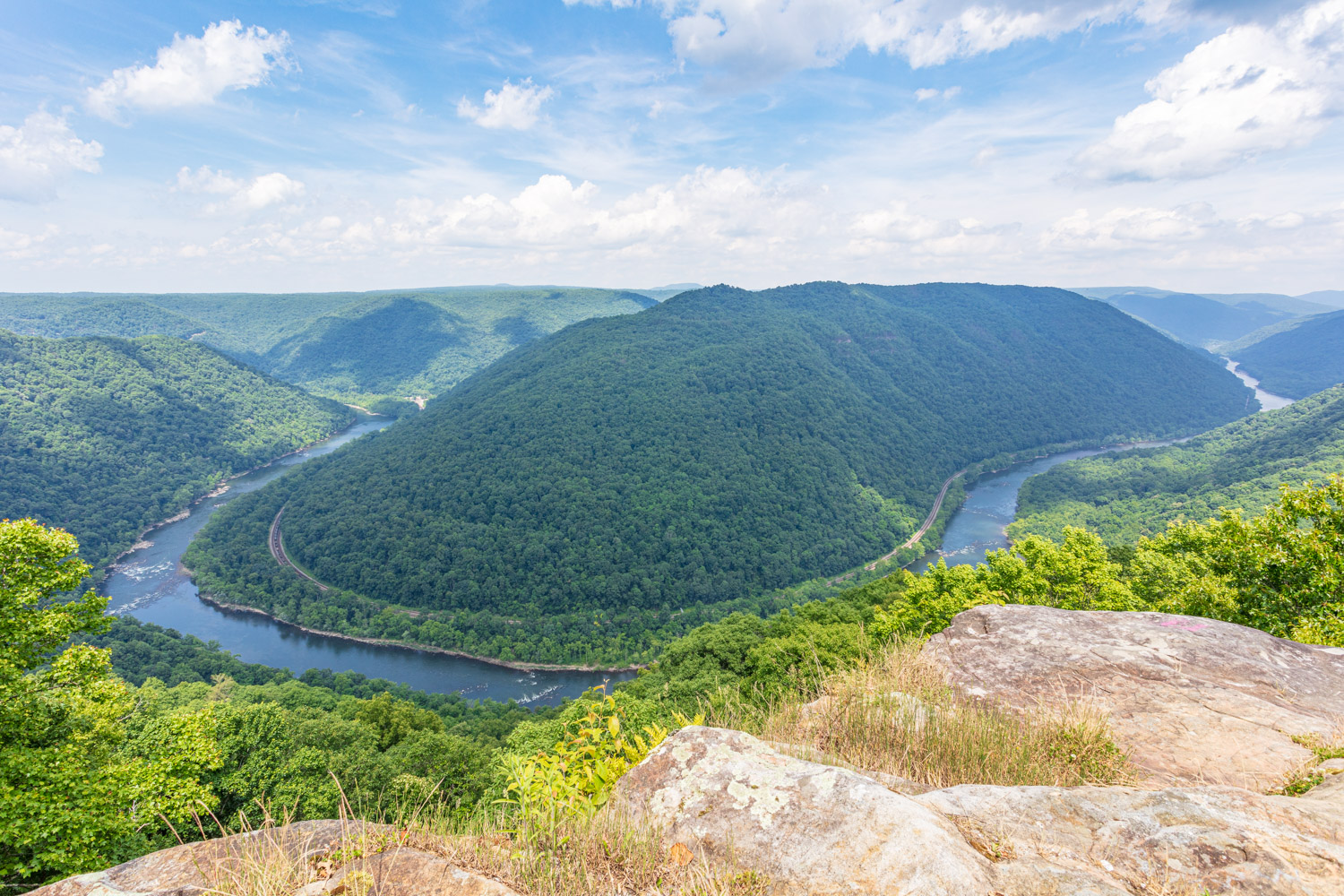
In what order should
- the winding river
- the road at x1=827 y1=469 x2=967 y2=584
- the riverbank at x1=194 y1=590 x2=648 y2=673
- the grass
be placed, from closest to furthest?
1. the grass
2. the winding river
3. the riverbank at x1=194 y1=590 x2=648 y2=673
4. the road at x1=827 y1=469 x2=967 y2=584

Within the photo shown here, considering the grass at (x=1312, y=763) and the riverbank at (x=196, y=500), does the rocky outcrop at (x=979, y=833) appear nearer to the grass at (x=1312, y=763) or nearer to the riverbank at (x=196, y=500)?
the grass at (x=1312, y=763)

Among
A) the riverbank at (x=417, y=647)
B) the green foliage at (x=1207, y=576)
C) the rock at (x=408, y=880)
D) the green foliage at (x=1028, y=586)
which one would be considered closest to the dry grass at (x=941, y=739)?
the rock at (x=408, y=880)

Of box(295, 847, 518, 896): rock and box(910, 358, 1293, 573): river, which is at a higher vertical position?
box(295, 847, 518, 896): rock

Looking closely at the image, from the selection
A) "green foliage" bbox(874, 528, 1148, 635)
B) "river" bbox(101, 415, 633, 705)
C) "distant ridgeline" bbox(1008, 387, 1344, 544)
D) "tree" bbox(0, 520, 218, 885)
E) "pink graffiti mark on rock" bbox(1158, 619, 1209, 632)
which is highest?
"pink graffiti mark on rock" bbox(1158, 619, 1209, 632)

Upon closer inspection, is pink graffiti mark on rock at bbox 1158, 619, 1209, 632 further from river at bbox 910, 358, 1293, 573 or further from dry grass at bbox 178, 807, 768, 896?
river at bbox 910, 358, 1293, 573

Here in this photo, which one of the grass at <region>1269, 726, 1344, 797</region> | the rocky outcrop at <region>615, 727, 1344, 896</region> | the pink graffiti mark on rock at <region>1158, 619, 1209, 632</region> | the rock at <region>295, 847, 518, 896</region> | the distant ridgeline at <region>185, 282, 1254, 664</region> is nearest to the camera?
the rocky outcrop at <region>615, 727, 1344, 896</region>

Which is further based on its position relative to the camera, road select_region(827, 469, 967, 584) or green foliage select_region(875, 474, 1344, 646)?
road select_region(827, 469, 967, 584)

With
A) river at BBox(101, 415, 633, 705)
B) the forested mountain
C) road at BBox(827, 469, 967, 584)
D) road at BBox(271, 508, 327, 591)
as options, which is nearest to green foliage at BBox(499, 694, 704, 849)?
river at BBox(101, 415, 633, 705)

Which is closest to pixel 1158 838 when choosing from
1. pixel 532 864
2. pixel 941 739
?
pixel 941 739
